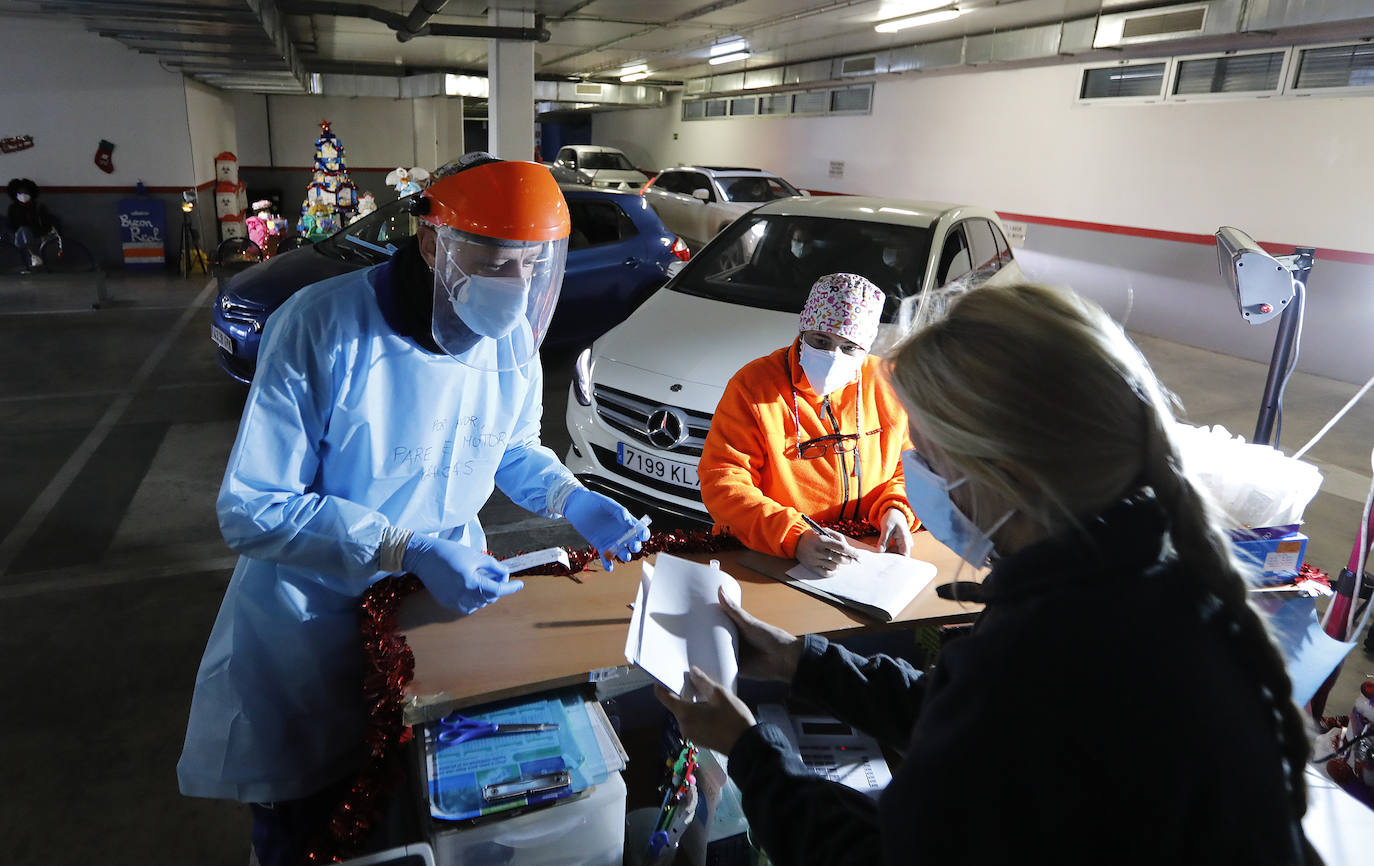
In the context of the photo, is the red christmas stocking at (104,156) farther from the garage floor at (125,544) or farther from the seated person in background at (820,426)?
the seated person in background at (820,426)

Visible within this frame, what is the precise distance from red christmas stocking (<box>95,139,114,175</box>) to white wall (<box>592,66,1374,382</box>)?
1077 centimetres

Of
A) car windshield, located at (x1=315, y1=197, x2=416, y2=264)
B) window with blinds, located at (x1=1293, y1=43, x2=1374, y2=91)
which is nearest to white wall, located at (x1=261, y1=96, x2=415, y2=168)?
car windshield, located at (x1=315, y1=197, x2=416, y2=264)

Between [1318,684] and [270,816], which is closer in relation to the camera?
[270,816]

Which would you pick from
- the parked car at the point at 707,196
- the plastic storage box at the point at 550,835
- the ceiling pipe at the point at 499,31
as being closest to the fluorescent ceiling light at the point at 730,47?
the parked car at the point at 707,196

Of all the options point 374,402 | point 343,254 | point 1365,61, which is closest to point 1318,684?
point 374,402

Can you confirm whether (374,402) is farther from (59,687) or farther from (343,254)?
(343,254)

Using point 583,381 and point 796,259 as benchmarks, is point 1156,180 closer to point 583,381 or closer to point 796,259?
point 796,259

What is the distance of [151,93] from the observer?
34.6ft

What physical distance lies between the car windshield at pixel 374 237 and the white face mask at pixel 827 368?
432cm

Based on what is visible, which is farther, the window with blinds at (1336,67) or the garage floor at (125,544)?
the window with blinds at (1336,67)

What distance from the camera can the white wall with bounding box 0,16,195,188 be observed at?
9930mm

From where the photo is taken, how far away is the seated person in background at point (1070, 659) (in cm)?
76

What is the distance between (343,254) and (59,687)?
3852 millimetres

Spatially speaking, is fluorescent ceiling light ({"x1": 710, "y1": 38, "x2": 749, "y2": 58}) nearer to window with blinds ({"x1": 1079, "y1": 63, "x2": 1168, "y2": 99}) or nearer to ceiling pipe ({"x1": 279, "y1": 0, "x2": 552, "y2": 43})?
ceiling pipe ({"x1": 279, "y1": 0, "x2": 552, "y2": 43})
